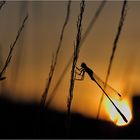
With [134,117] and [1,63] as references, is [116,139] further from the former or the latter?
[1,63]

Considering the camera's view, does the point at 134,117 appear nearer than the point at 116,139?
No

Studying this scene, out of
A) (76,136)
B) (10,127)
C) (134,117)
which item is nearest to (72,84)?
(76,136)

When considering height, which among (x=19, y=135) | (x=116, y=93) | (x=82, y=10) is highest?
(x=82, y=10)

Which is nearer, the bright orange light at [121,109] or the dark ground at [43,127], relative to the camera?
the dark ground at [43,127]

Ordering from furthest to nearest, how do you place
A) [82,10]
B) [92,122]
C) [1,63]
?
1. [92,122]
2. [1,63]
3. [82,10]
